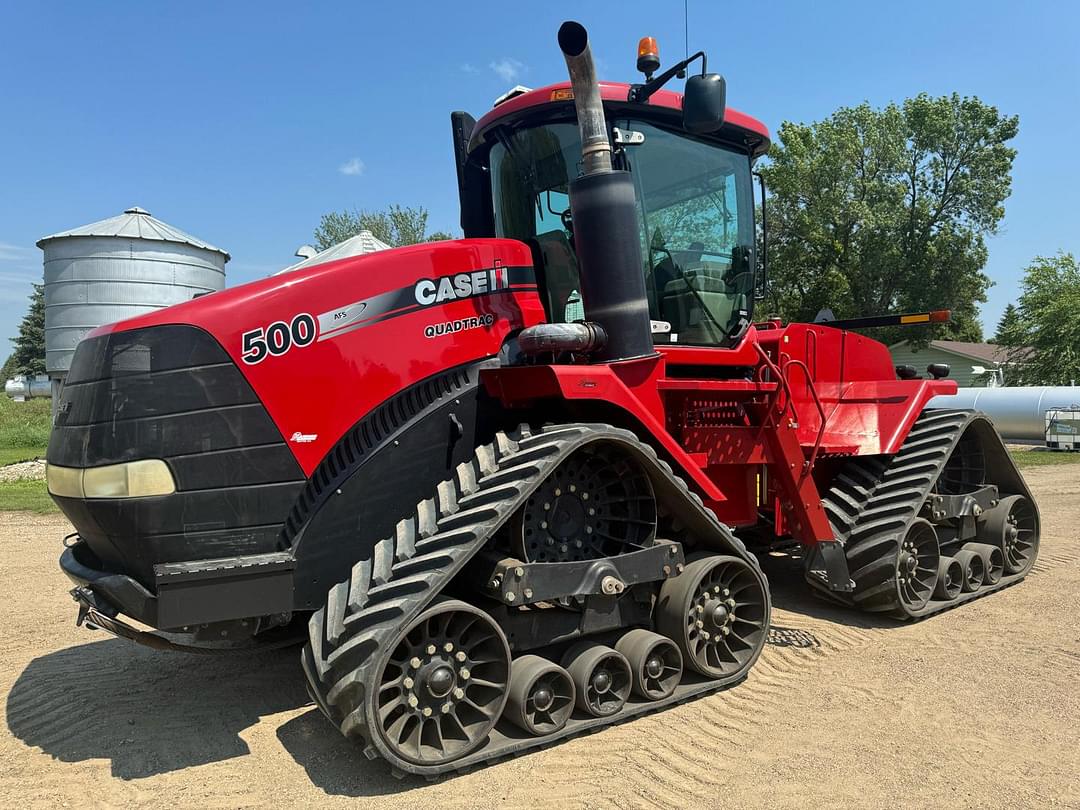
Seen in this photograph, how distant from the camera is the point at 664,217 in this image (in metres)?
4.99

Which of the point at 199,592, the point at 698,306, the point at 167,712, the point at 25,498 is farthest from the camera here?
the point at 25,498

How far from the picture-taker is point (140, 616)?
3340 mm

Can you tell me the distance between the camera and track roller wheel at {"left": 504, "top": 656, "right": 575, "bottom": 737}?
12.2 ft

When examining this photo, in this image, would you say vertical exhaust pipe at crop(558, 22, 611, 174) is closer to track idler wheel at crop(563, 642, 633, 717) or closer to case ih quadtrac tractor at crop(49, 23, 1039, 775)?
case ih quadtrac tractor at crop(49, 23, 1039, 775)

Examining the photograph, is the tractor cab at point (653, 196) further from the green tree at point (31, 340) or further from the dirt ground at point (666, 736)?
the green tree at point (31, 340)

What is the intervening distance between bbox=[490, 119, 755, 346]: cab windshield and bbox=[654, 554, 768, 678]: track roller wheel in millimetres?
1458

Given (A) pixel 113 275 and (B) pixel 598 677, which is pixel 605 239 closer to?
(B) pixel 598 677

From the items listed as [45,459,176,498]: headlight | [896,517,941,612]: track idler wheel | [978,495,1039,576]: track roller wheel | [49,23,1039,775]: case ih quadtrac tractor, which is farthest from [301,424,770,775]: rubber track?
[978,495,1039,576]: track roller wheel

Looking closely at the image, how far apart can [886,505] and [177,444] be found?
4.99m

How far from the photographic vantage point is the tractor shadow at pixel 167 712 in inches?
145

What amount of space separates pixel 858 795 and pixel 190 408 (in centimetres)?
330

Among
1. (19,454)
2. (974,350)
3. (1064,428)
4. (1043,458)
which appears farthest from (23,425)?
(974,350)

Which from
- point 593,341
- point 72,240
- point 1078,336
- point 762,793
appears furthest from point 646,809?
point 1078,336

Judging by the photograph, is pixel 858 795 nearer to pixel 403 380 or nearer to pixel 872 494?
pixel 403 380
